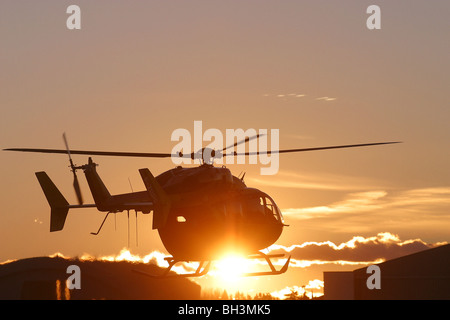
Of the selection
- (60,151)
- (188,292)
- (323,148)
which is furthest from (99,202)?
(188,292)

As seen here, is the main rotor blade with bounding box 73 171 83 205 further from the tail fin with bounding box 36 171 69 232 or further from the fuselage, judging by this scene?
the fuselage

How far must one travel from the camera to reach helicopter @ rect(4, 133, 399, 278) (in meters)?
40.8

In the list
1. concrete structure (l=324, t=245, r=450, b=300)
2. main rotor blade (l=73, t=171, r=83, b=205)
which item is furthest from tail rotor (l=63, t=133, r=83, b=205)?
concrete structure (l=324, t=245, r=450, b=300)

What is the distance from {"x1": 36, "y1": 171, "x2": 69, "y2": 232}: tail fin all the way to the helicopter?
12.6 ft

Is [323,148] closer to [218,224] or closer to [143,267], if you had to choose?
[218,224]

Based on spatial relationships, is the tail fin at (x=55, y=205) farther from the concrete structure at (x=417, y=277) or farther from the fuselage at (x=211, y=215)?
the concrete structure at (x=417, y=277)

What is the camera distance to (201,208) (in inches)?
1613

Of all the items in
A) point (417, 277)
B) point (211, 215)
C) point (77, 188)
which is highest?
point (77, 188)

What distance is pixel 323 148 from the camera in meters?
42.5

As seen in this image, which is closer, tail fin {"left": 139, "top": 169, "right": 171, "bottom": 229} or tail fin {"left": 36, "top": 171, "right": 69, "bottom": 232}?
tail fin {"left": 139, "top": 169, "right": 171, "bottom": 229}

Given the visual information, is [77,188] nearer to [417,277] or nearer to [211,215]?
[211,215]

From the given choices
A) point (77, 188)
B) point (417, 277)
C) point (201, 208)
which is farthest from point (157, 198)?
point (417, 277)

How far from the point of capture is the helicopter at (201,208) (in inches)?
1607

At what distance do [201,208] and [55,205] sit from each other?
36.0ft
